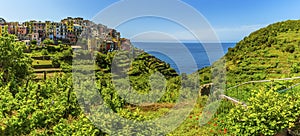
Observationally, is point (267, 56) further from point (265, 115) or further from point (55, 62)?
point (55, 62)

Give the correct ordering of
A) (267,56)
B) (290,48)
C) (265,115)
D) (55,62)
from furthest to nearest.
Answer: (55,62)
(267,56)
(290,48)
(265,115)

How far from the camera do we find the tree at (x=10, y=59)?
8.64 m

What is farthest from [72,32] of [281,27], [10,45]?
[10,45]

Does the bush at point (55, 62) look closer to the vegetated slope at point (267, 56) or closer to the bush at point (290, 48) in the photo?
the vegetated slope at point (267, 56)

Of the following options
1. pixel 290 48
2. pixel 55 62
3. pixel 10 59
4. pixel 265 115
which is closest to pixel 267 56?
pixel 290 48

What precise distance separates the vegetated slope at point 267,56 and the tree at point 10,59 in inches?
378

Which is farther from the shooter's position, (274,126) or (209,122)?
(209,122)

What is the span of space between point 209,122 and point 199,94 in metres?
3.80

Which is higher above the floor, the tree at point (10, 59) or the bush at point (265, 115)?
the tree at point (10, 59)

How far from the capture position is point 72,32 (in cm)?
5394

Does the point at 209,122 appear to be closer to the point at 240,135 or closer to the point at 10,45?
the point at 240,135

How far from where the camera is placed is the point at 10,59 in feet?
29.2

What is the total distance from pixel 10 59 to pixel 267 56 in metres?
17.9

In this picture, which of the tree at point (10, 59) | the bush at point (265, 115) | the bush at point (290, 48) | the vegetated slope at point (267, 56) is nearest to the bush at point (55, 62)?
the vegetated slope at point (267, 56)
